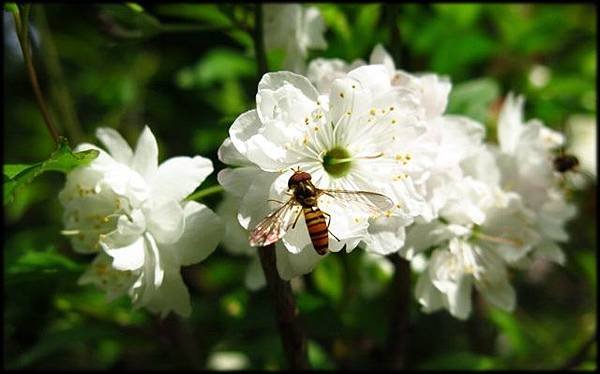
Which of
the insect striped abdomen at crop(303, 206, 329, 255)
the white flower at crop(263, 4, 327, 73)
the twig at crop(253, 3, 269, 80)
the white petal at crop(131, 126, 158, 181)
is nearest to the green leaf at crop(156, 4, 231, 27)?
the white flower at crop(263, 4, 327, 73)

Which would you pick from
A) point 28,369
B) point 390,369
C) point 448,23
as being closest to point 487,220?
point 390,369

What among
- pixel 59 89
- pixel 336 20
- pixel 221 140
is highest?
pixel 336 20

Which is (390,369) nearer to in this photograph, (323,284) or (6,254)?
(323,284)

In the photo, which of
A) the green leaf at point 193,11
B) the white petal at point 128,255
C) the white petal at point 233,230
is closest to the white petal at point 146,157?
the white petal at point 128,255

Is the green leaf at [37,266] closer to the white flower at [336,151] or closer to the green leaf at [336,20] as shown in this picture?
the white flower at [336,151]

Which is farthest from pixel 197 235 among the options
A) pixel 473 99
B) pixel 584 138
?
pixel 584 138

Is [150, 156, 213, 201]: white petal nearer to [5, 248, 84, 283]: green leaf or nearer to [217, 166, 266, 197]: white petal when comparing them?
[217, 166, 266, 197]: white petal

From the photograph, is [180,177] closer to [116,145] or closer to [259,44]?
[116,145]
